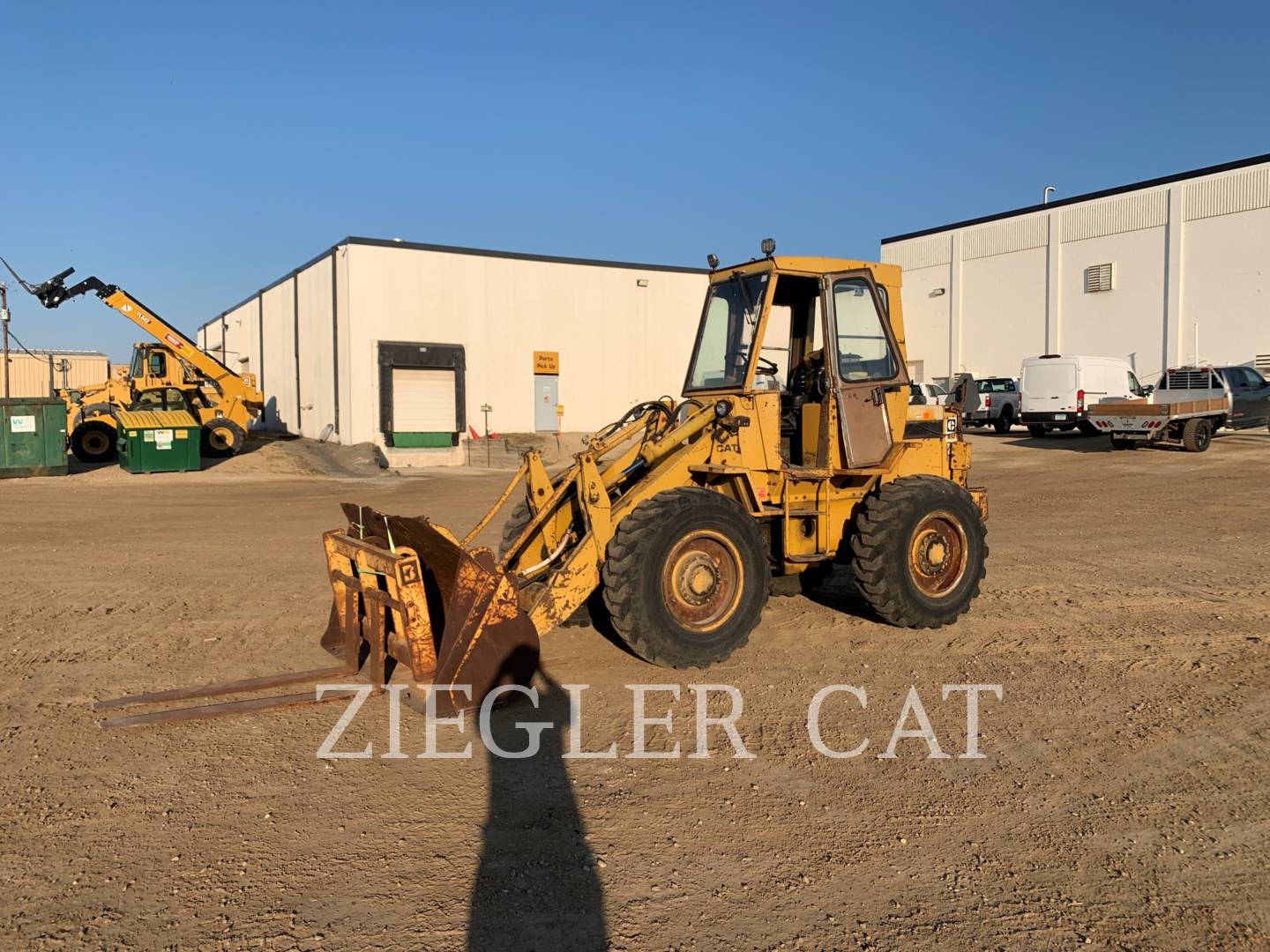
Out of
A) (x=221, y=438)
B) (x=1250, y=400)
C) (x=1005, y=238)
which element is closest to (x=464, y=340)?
(x=221, y=438)

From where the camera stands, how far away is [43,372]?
63344mm

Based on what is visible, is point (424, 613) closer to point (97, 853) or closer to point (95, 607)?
point (97, 853)

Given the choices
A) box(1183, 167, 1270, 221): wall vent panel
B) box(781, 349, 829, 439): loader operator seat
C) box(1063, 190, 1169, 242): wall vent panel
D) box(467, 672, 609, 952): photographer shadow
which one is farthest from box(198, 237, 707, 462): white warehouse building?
box(467, 672, 609, 952): photographer shadow

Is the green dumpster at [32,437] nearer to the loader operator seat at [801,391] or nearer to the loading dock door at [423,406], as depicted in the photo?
the loading dock door at [423,406]

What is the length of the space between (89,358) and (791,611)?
75.5 m

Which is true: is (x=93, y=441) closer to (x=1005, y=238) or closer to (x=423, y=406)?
(x=423, y=406)

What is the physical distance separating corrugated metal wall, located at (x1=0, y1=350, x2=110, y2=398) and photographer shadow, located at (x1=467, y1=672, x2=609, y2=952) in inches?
2323

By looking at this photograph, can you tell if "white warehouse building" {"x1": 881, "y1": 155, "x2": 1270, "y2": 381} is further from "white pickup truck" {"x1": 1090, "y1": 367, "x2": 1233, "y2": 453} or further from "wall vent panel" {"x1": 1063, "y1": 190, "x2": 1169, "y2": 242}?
"white pickup truck" {"x1": 1090, "y1": 367, "x2": 1233, "y2": 453}

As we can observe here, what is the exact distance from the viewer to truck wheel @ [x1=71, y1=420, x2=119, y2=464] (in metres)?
24.2

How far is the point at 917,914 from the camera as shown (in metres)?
3.48

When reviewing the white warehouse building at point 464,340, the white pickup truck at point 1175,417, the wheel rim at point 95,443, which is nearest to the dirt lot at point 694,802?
the white pickup truck at point 1175,417

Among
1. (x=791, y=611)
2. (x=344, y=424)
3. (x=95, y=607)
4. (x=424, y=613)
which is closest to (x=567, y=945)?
(x=424, y=613)

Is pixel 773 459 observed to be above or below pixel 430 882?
above
